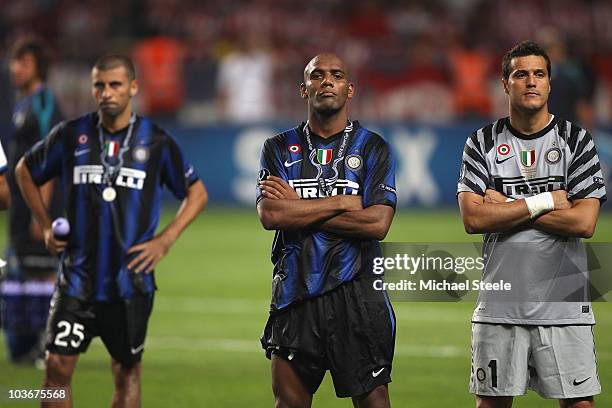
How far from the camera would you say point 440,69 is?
2214 centimetres

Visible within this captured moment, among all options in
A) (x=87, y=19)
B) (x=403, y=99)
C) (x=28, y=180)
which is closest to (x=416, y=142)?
(x=403, y=99)

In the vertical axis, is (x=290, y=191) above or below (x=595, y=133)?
below

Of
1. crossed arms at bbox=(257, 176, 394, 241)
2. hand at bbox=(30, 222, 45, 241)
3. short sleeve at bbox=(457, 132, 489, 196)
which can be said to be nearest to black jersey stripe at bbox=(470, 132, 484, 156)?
short sleeve at bbox=(457, 132, 489, 196)

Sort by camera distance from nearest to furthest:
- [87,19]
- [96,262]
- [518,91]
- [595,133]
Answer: [518,91] → [96,262] → [595,133] → [87,19]

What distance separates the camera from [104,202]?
24.1 ft

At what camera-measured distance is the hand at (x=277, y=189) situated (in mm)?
6285

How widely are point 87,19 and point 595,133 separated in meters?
11.8

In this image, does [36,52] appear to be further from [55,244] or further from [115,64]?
[55,244]

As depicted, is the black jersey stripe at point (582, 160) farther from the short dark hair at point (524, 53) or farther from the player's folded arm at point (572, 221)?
the short dark hair at point (524, 53)

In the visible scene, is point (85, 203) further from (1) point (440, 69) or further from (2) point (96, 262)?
(1) point (440, 69)

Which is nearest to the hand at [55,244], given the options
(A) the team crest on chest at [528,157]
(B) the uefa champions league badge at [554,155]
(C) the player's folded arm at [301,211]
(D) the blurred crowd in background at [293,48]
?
(C) the player's folded arm at [301,211]

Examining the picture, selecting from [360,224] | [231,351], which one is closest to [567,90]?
[231,351]

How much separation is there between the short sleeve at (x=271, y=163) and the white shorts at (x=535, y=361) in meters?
1.34

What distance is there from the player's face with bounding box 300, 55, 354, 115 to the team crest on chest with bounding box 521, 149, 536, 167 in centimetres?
97
